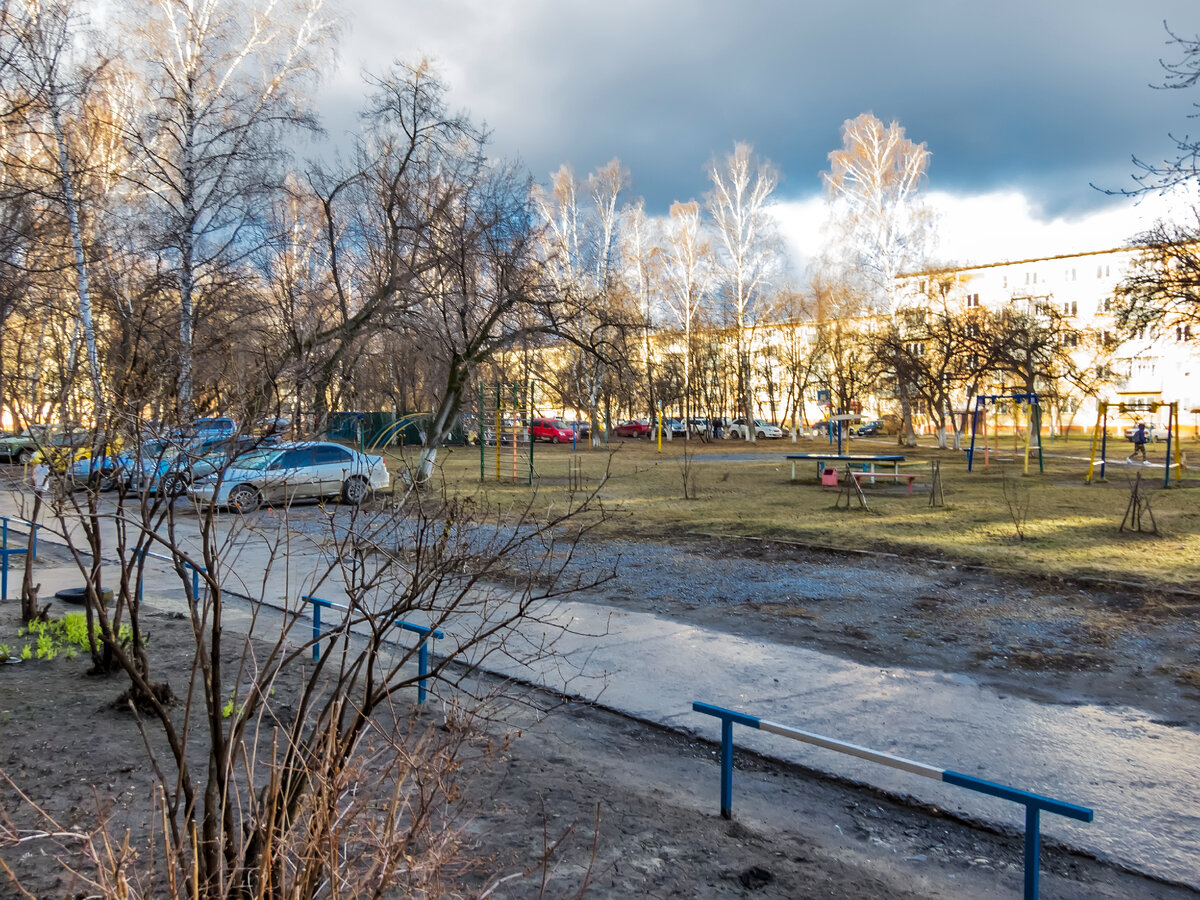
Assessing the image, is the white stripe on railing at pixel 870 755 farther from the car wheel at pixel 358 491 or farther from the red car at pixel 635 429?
the red car at pixel 635 429

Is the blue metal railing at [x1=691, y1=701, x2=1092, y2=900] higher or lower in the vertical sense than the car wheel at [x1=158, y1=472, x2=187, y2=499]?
lower

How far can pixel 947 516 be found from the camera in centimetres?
1490

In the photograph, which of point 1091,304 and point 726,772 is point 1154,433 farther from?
point 726,772

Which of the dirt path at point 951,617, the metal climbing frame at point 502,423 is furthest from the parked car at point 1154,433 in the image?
the dirt path at point 951,617

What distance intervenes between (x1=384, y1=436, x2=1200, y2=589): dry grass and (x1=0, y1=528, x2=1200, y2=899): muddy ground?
1959mm

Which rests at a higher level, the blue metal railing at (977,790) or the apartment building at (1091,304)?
the apartment building at (1091,304)

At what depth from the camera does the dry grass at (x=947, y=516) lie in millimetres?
10688

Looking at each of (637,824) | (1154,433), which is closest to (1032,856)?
(637,824)

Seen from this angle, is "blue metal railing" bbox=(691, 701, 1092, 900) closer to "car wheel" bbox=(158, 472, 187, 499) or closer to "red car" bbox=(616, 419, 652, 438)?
"car wheel" bbox=(158, 472, 187, 499)

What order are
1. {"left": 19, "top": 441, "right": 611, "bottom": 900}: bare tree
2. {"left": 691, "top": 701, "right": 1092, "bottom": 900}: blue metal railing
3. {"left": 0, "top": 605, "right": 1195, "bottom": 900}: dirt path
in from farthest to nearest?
1. {"left": 0, "top": 605, "right": 1195, "bottom": 900}: dirt path
2. {"left": 691, "top": 701, "right": 1092, "bottom": 900}: blue metal railing
3. {"left": 19, "top": 441, "right": 611, "bottom": 900}: bare tree

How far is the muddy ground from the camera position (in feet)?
11.1

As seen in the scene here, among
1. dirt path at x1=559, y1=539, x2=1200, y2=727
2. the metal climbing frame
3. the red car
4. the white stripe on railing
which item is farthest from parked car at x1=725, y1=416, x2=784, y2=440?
the white stripe on railing

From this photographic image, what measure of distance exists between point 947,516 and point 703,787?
12.0m

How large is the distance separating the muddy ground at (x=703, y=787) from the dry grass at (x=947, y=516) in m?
1.96
